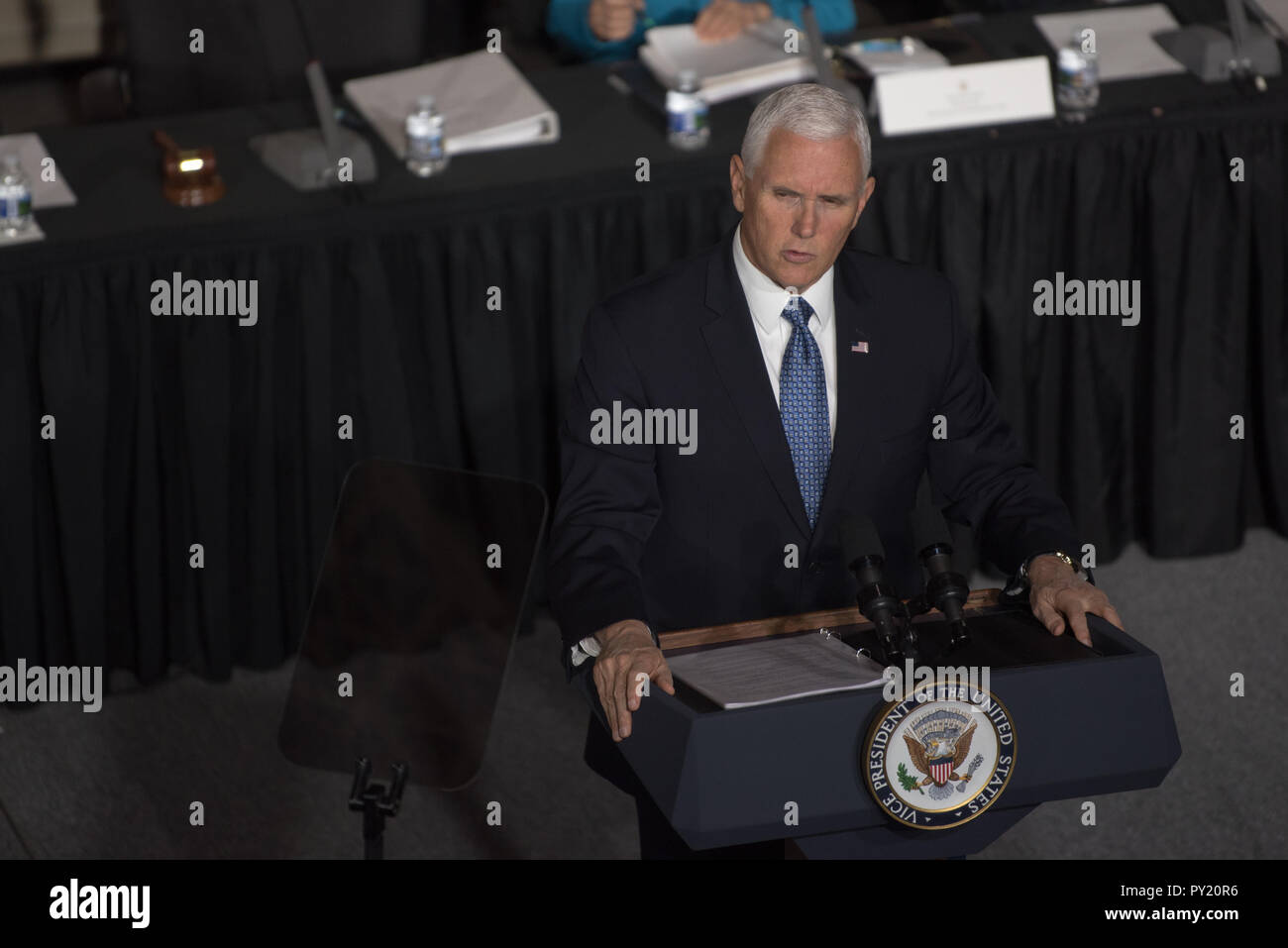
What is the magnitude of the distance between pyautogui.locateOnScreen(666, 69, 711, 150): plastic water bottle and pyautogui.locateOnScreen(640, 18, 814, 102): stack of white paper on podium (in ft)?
0.27

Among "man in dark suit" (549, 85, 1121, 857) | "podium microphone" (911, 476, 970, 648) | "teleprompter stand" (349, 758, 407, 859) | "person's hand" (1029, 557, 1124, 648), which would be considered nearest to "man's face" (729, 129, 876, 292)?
"man in dark suit" (549, 85, 1121, 857)

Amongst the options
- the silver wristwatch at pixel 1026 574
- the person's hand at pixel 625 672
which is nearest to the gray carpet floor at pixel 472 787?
the silver wristwatch at pixel 1026 574

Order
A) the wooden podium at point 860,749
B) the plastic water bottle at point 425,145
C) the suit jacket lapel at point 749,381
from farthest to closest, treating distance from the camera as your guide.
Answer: the plastic water bottle at point 425,145, the suit jacket lapel at point 749,381, the wooden podium at point 860,749

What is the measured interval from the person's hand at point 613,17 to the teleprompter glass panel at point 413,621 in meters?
1.87

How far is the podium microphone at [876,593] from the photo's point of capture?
159cm

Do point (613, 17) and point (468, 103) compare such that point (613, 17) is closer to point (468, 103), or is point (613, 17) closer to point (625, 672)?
point (468, 103)

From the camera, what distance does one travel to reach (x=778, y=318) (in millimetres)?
2045

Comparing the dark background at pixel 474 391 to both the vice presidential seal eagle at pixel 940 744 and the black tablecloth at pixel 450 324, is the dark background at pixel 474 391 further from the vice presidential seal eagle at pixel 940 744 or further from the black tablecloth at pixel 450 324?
the vice presidential seal eagle at pixel 940 744

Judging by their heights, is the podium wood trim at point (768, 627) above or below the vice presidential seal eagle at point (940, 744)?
below

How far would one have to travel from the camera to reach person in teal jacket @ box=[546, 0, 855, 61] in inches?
153

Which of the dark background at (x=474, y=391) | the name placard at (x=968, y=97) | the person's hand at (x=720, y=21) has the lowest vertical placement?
the dark background at (x=474, y=391)

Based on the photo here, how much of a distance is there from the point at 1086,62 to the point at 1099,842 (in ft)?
5.21

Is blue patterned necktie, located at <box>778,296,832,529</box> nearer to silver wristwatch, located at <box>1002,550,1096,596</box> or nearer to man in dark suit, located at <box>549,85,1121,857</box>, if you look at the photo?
man in dark suit, located at <box>549,85,1121,857</box>

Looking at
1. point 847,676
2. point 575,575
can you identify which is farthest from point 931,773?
point 575,575
